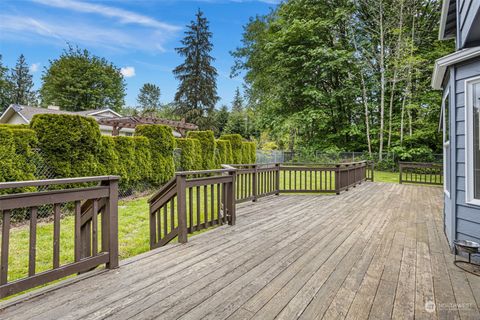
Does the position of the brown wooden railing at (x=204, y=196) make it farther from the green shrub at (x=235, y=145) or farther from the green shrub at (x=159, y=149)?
the green shrub at (x=235, y=145)

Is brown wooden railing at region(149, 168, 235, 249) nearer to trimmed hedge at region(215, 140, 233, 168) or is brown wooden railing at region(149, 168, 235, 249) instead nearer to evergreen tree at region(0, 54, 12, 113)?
trimmed hedge at region(215, 140, 233, 168)

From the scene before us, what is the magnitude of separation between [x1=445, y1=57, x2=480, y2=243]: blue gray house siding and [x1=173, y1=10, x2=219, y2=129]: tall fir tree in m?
20.7

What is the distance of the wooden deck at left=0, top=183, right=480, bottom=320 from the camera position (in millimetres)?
1815

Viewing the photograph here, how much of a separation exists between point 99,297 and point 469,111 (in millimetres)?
Result: 4009

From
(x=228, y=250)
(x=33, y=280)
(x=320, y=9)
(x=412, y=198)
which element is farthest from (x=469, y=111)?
(x=320, y=9)

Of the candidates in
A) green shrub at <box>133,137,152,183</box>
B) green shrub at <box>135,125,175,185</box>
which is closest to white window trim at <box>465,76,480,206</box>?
green shrub at <box>133,137,152,183</box>

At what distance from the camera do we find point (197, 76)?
2291 cm

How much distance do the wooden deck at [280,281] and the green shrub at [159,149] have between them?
461 centimetres

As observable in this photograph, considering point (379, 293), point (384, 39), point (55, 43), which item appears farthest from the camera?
point (55, 43)

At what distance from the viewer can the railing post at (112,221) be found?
238cm

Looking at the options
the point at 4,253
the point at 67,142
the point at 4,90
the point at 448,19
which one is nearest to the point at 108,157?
the point at 67,142

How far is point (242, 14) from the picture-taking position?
19531 millimetres

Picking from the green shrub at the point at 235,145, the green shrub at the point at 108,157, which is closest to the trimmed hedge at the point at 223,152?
the green shrub at the point at 235,145

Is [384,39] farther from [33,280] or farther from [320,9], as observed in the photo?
[33,280]
